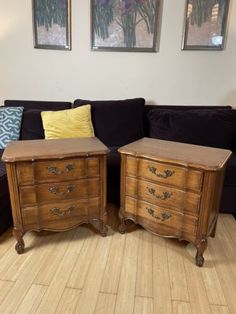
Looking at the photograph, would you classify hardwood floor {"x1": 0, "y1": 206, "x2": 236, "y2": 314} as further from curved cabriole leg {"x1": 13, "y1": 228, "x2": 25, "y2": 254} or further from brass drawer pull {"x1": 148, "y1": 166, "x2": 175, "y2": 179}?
brass drawer pull {"x1": 148, "y1": 166, "x2": 175, "y2": 179}

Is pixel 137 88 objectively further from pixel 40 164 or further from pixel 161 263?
pixel 161 263

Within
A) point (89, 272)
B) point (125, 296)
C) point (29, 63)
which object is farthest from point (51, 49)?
point (125, 296)

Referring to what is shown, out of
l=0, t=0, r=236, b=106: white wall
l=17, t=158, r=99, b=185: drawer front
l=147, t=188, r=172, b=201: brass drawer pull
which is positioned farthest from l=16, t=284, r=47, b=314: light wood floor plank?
l=0, t=0, r=236, b=106: white wall

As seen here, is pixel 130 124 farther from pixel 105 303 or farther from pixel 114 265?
pixel 105 303

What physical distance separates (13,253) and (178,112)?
1.74 m

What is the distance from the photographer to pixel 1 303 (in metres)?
1.29

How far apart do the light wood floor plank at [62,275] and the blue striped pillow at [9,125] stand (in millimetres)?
1021

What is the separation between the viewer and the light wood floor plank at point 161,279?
1.29 m

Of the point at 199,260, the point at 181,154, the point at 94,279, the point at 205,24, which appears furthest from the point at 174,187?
the point at 205,24

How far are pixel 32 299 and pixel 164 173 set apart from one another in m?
1.00

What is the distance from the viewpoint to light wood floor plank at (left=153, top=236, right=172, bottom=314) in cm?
129

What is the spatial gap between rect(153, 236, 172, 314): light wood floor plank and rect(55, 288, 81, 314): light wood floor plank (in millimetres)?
411

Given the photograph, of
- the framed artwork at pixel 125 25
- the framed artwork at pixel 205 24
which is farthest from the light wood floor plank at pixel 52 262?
the framed artwork at pixel 205 24

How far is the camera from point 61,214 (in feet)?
5.44
